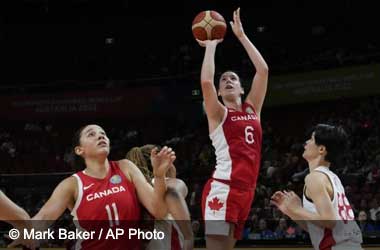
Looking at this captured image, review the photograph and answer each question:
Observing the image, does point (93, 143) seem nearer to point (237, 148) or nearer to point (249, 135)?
point (237, 148)

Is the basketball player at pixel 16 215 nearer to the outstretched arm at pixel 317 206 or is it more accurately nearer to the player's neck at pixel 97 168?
the player's neck at pixel 97 168

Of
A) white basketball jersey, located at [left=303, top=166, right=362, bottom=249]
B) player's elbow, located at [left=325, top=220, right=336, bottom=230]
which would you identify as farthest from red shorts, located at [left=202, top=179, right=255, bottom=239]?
player's elbow, located at [left=325, top=220, right=336, bottom=230]

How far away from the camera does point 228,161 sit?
5.17 m

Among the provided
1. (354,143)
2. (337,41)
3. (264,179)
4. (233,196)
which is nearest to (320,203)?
(233,196)

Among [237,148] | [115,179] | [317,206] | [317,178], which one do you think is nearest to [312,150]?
[317,178]

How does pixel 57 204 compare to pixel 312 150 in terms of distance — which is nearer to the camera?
pixel 57 204

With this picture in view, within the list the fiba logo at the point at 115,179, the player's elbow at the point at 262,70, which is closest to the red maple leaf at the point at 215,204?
the player's elbow at the point at 262,70

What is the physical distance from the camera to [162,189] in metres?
3.49

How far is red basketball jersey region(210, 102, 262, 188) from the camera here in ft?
16.9

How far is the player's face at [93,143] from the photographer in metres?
3.90

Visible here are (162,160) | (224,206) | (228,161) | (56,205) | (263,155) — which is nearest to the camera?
(162,160)

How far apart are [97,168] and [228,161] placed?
5.13 ft

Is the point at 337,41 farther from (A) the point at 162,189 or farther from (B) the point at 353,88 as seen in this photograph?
(A) the point at 162,189

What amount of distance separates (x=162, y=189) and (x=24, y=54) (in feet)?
57.0
